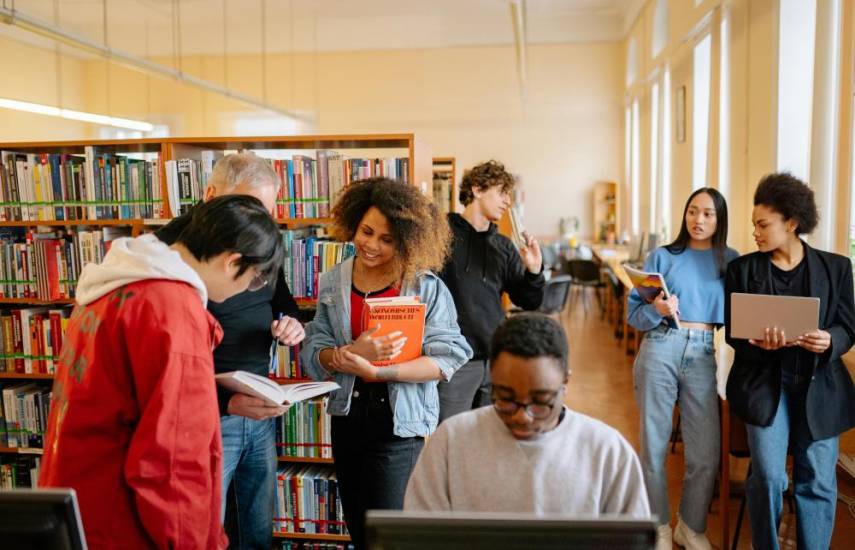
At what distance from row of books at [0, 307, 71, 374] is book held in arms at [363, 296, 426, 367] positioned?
6.59 feet

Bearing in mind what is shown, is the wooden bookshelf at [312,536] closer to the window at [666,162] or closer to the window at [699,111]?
the window at [699,111]

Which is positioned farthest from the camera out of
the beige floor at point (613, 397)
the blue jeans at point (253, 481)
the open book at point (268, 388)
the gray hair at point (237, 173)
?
the beige floor at point (613, 397)

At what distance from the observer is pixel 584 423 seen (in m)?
1.46

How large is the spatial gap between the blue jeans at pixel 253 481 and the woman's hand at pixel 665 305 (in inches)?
68.7

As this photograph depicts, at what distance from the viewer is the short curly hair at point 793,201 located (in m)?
2.61

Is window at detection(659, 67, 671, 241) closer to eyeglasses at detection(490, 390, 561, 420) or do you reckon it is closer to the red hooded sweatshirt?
eyeglasses at detection(490, 390, 561, 420)

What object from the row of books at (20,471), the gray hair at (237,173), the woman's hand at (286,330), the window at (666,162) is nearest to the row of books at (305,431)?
the woman's hand at (286,330)

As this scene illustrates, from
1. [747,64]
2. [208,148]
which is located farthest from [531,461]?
[747,64]

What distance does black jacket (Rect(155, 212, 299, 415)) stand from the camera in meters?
2.13

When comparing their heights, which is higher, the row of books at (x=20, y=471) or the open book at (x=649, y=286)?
the open book at (x=649, y=286)

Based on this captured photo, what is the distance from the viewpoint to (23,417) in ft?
10.9

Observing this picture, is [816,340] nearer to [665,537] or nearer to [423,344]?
[665,537]

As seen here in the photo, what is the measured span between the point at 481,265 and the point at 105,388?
1996mm

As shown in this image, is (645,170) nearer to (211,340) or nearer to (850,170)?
(850,170)
